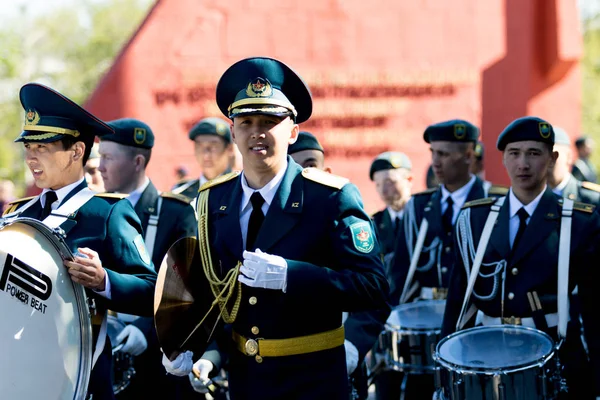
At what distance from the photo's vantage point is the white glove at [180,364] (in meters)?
3.47

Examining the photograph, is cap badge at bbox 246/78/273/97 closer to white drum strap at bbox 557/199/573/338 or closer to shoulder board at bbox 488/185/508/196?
white drum strap at bbox 557/199/573/338

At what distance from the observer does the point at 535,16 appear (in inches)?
509

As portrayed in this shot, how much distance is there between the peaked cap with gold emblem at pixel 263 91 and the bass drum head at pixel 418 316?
2.18 m

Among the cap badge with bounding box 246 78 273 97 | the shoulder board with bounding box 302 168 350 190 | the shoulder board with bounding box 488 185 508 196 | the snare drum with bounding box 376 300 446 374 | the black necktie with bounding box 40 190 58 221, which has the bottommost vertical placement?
the snare drum with bounding box 376 300 446 374

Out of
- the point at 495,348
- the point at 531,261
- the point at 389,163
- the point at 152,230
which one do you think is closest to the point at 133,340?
the point at 152,230

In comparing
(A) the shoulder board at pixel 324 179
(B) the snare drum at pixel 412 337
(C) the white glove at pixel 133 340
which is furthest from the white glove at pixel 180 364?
(B) the snare drum at pixel 412 337

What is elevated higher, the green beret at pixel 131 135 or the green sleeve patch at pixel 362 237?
the green beret at pixel 131 135

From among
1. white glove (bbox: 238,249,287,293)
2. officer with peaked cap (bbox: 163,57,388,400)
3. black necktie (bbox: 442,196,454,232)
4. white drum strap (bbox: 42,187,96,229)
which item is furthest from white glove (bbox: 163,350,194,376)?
black necktie (bbox: 442,196,454,232)

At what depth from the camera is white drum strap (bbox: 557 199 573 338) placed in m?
4.47

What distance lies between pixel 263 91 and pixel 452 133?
130 inches

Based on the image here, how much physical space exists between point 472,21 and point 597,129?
2416 centimetres

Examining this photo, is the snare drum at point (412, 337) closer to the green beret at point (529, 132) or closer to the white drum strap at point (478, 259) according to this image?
the white drum strap at point (478, 259)

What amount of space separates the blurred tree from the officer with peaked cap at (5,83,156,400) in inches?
1257

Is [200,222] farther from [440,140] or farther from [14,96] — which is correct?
[14,96]
